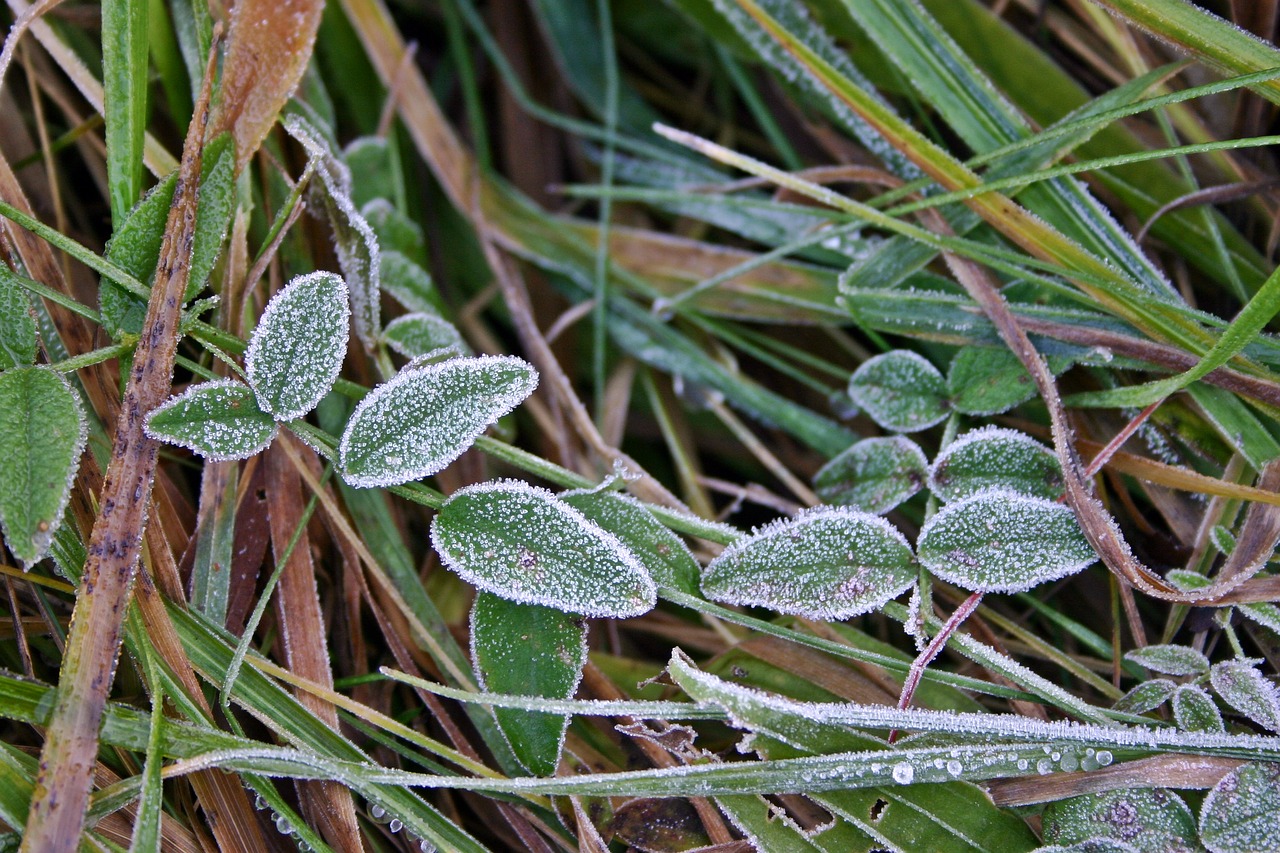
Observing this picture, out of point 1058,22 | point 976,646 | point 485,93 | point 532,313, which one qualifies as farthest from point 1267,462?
point 485,93

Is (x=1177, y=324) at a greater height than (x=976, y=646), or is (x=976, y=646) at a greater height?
(x=1177, y=324)

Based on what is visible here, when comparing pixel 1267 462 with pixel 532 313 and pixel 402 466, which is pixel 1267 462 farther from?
pixel 532 313

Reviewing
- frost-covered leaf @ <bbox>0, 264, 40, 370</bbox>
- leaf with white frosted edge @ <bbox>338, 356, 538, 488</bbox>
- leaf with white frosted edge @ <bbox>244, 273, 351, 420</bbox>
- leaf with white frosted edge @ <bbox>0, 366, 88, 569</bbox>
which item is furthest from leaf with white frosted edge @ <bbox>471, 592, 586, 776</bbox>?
frost-covered leaf @ <bbox>0, 264, 40, 370</bbox>

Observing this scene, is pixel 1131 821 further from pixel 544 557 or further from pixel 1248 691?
pixel 544 557

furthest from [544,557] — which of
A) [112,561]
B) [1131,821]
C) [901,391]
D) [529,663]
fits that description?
[1131,821]

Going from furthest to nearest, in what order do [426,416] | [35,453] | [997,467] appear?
[997,467], [426,416], [35,453]

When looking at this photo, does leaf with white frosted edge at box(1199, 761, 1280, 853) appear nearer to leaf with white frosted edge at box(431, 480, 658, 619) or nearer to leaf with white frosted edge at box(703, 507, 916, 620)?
leaf with white frosted edge at box(703, 507, 916, 620)

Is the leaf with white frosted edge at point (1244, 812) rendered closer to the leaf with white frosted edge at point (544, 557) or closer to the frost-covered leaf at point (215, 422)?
A: the leaf with white frosted edge at point (544, 557)
